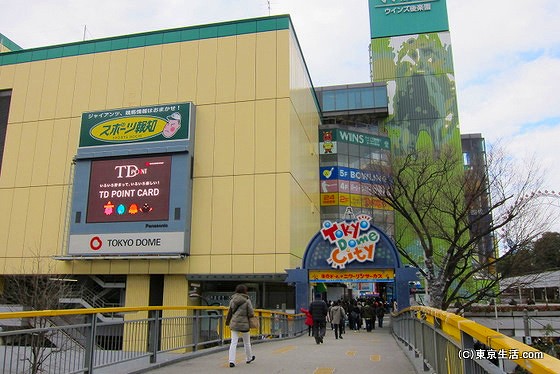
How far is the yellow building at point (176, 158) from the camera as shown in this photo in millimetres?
25078

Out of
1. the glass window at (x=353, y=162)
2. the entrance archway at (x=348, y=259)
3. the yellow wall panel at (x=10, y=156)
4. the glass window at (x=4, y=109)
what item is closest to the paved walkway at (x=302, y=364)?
the entrance archway at (x=348, y=259)

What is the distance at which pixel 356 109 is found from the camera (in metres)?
46.5

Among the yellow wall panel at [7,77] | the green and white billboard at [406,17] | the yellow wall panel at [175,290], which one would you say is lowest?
the yellow wall panel at [175,290]

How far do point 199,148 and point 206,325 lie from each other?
1602 cm

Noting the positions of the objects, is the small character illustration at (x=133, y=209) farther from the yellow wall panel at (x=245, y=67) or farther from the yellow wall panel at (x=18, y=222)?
the yellow wall panel at (x=245, y=67)

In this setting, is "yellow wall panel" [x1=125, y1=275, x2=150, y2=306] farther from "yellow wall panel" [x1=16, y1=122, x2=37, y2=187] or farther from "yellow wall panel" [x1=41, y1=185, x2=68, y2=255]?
"yellow wall panel" [x1=16, y1=122, x2=37, y2=187]

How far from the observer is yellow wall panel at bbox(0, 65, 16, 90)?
31281mm

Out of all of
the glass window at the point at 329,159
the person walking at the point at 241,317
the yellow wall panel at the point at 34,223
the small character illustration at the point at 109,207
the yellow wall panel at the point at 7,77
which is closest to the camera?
the person walking at the point at 241,317

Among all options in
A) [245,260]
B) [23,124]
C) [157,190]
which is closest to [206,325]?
[245,260]

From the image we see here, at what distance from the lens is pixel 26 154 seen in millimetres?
29578

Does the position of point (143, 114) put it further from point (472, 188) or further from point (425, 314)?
point (425, 314)

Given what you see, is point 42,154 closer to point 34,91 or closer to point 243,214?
point 34,91

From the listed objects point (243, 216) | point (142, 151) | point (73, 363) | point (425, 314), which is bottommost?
point (73, 363)
